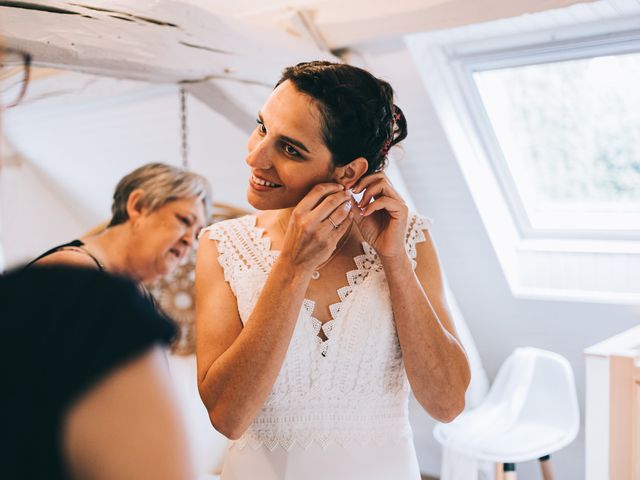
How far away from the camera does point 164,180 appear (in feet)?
7.32

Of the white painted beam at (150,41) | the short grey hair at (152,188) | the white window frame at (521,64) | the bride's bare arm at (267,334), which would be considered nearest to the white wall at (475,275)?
the white window frame at (521,64)

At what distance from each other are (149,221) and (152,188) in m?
0.11

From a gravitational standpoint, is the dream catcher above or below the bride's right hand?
below

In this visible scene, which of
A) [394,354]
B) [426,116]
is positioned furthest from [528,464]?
[394,354]

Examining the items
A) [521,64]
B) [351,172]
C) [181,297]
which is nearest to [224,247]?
[351,172]

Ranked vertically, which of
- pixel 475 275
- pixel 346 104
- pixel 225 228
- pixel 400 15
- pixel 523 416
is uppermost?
pixel 400 15

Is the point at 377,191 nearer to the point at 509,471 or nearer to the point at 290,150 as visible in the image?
the point at 290,150

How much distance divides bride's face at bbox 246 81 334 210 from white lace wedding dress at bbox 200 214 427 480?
0.47 feet

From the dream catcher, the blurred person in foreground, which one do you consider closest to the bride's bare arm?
the blurred person in foreground

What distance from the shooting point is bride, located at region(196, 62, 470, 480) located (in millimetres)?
1202

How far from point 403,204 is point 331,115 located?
0.22m

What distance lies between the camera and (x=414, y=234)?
1.39 m

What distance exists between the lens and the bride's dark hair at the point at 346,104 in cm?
124

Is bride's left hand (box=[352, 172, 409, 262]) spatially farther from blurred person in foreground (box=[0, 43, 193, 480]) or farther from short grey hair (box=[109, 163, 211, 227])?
short grey hair (box=[109, 163, 211, 227])
